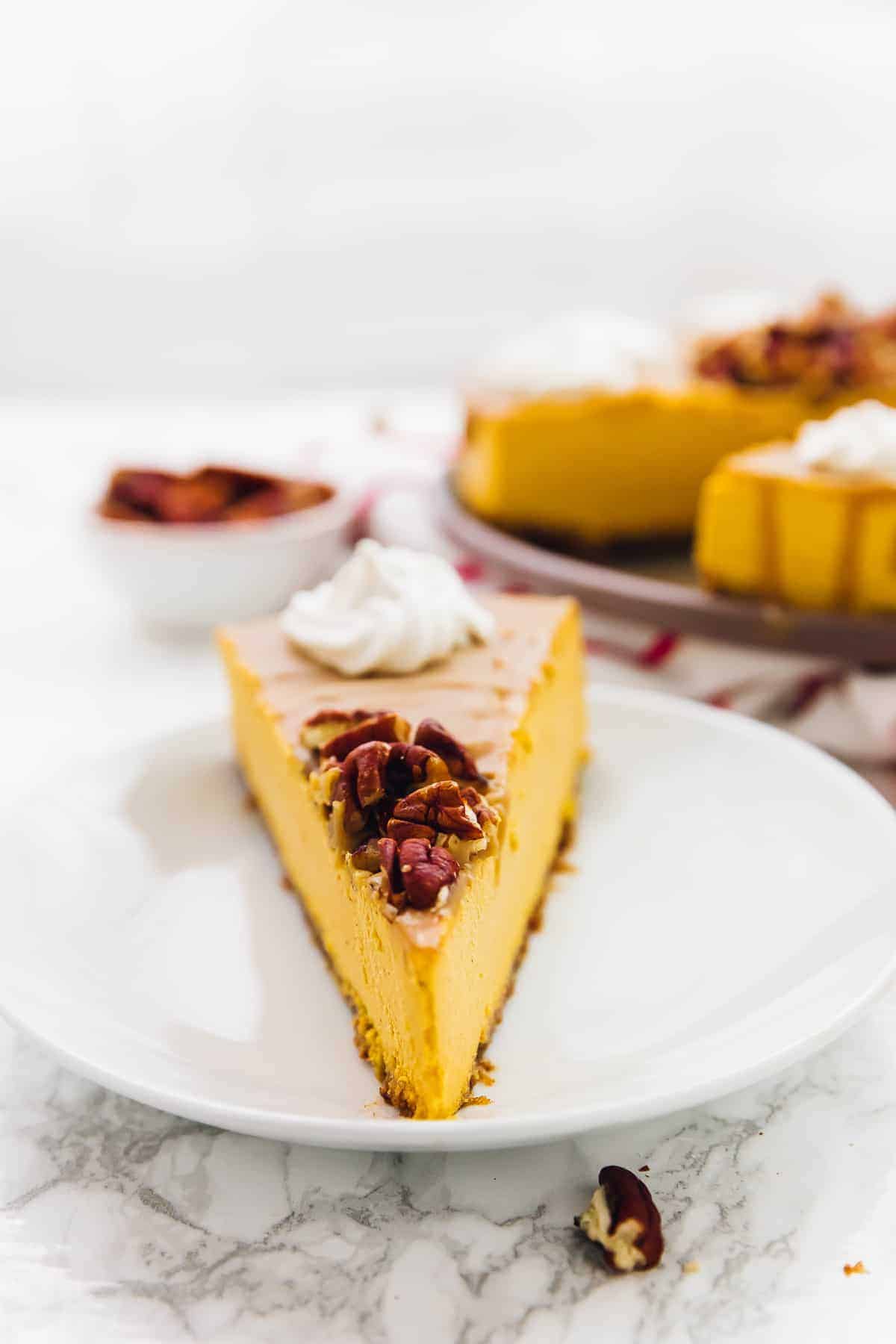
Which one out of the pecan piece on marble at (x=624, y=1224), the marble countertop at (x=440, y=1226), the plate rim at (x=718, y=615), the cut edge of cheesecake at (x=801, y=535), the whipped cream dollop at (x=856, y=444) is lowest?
the marble countertop at (x=440, y=1226)

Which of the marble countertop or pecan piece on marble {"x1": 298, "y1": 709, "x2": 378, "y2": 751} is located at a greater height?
pecan piece on marble {"x1": 298, "y1": 709, "x2": 378, "y2": 751}

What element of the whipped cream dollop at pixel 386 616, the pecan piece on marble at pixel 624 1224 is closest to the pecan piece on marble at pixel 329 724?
the whipped cream dollop at pixel 386 616

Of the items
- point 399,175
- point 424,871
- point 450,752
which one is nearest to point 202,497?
point 450,752

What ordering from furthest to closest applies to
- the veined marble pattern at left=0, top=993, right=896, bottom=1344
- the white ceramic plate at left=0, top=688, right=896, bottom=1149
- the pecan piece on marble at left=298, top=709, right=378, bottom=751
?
the pecan piece on marble at left=298, top=709, right=378, bottom=751 → the white ceramic plate at left=0, top=688, right=896, bottom=1149 → the veined marble pattern at left=0, top=993, right=896, bottom=1344

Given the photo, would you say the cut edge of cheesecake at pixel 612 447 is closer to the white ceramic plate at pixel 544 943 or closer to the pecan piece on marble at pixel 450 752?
the white ceramic plate at pixel 544 943

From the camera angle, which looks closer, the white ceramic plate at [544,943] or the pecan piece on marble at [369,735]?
the white ceramic plate at [544,943]

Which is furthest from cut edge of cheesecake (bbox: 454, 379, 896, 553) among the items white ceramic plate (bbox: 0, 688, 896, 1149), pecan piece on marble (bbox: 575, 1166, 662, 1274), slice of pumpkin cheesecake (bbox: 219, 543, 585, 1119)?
pecan piece on marble (bbox: 575, 1166, 662, 1274)

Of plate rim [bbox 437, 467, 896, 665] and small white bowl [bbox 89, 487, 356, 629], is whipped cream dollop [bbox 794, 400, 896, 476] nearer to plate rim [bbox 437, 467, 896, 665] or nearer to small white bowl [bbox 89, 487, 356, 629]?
plate rim [bbox 437, 467, 896, 665]
